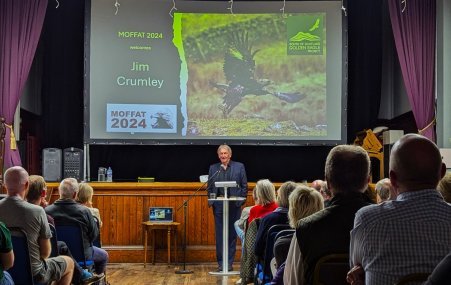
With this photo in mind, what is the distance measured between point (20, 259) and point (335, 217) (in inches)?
76.2

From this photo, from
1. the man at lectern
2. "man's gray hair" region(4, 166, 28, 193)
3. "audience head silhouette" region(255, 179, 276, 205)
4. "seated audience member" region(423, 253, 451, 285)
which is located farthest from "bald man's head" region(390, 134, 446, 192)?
the man at lectern

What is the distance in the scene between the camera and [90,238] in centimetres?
563

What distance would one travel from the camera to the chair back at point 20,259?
3.97 m

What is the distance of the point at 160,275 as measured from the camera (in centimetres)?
845

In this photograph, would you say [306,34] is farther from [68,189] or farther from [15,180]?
[15,180]

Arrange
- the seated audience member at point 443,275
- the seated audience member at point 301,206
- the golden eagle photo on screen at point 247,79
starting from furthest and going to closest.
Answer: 1. the golden eagle photo on screen at point 247,79
2. the seated audience member at point 301,206
3. the seated audience member at point 443,275

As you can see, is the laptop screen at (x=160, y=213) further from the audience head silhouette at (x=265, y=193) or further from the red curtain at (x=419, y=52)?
the red curtain at (x=419, y=52)

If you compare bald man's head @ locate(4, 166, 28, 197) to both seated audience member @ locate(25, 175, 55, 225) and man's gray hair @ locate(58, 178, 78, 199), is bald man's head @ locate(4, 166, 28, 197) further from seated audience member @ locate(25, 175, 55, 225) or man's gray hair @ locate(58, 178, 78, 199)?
man's gray hair @ locate(58, 178, 78, 199)

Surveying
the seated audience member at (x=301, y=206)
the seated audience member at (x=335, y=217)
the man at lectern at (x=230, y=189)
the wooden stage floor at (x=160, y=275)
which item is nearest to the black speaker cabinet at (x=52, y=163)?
the wooden stage floor at (x=160, y=275)

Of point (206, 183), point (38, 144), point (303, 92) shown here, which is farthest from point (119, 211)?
point (303, 92)

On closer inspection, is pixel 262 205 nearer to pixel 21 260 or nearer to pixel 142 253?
pixel 21 260

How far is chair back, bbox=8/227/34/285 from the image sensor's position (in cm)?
397

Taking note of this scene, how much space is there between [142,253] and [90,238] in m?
4.05

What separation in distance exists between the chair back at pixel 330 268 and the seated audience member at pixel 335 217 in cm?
4
